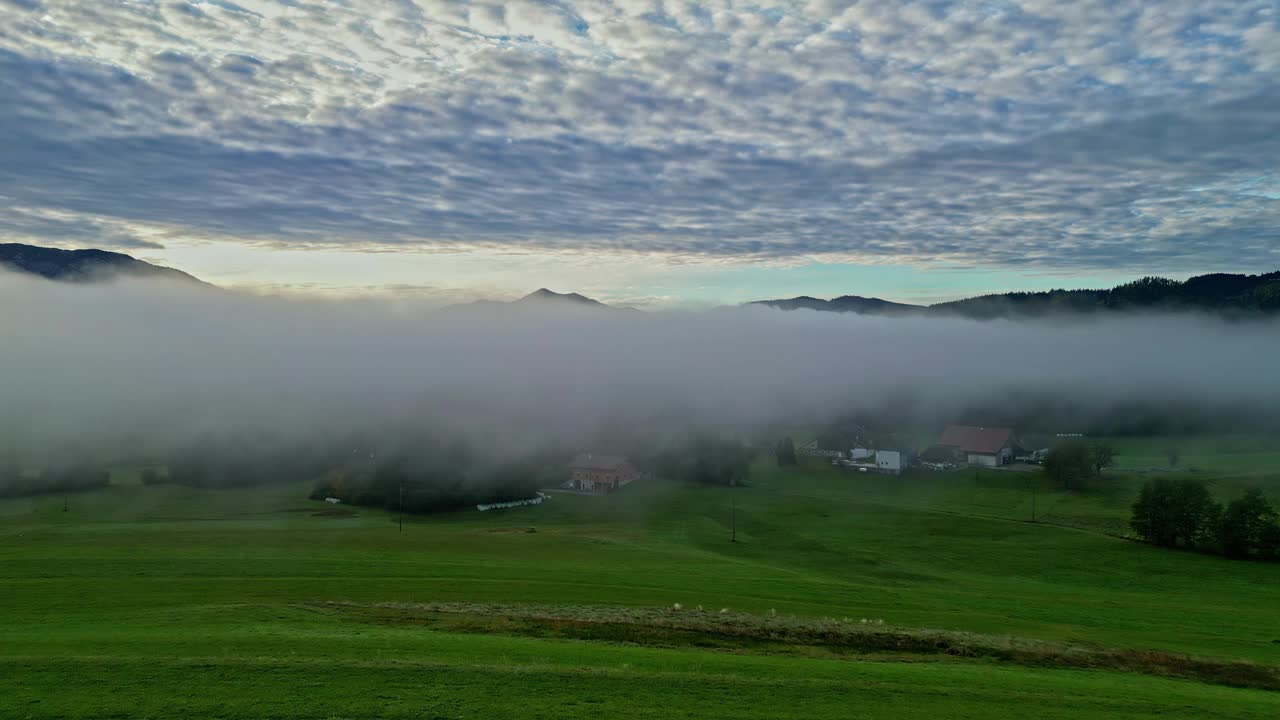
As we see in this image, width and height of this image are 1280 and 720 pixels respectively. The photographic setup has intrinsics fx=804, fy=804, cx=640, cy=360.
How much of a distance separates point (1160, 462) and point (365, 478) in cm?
11484

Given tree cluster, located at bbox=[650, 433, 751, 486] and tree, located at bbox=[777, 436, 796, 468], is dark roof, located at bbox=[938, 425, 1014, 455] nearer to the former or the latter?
tree, located at bbox=[777, 436, 796, 468]

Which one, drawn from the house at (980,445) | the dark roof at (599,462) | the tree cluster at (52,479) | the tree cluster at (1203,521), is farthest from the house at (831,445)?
the tree cluster at (52,479)

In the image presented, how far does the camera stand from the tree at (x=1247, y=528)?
217 ft

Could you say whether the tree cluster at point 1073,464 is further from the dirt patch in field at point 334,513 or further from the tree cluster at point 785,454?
the dirt patch in field at point 334,513

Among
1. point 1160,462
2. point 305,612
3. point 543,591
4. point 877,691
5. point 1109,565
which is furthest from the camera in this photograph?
point 1160,462

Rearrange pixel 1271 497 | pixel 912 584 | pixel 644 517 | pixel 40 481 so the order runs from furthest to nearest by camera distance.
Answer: pixel 40 481, pixel 644 517, pixel 1271 497, pixel 912 584

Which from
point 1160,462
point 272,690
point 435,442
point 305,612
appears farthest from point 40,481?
point 1160,462

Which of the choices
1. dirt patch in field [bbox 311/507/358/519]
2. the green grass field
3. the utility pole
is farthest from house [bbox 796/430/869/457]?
dirt patch in field [bbox 311/507/358/519]

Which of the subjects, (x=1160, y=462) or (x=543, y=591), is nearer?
(x=543, y=591)

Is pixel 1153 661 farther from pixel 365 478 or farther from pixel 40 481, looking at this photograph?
pixel 40 481

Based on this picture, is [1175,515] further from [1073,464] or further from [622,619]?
[622,619]

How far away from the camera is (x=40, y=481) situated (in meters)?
106

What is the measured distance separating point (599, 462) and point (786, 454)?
3024cm

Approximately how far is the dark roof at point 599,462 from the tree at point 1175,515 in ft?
227
